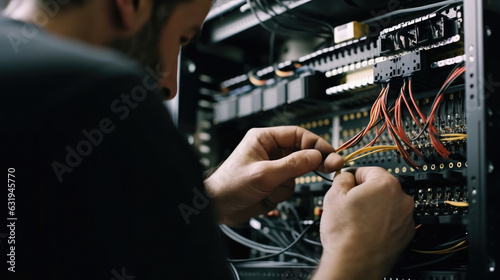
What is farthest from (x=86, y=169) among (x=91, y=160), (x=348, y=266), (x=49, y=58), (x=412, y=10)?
(x=412, y=10)

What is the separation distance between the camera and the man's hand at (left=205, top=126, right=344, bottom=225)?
106cm

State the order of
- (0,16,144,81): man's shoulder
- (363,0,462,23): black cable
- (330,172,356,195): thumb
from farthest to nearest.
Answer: (363,0,462,23): black cable, (330,172,356,195): thumb, (0,16,144,81): man's shoulder

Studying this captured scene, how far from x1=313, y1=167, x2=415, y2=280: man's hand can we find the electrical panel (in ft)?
0.30

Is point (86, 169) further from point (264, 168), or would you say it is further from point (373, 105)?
point (373, 105)

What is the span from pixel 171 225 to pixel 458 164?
0.71 m

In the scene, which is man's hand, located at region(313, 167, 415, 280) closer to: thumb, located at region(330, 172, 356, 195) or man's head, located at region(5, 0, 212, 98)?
thumb, located at region(330, 172, 356, 195)

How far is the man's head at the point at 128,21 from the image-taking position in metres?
0.61

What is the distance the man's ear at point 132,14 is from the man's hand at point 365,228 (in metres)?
0.49

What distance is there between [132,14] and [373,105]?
67 centimetres

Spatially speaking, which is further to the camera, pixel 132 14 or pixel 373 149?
pixel 373 149

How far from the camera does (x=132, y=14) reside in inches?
25.9

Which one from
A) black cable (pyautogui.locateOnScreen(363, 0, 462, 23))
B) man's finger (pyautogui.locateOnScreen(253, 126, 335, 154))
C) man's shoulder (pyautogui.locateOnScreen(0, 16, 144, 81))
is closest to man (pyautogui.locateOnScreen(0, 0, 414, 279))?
man's shoulder (pyautogui.locateOnScreen(0, 16, 144, 81))

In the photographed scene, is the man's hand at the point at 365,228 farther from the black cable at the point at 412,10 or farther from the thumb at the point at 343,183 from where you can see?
the black cable at the point at 412,10

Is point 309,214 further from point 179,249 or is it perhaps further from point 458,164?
point 179,249
